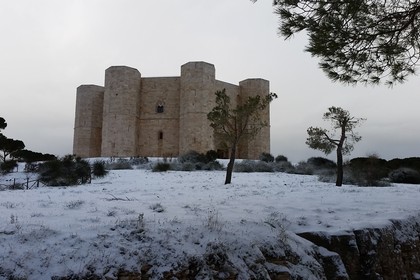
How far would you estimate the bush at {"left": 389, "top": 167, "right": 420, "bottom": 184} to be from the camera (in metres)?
16.8

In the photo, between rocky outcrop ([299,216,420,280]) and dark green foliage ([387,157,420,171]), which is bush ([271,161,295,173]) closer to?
dark green foliage ([387,157,420,171])

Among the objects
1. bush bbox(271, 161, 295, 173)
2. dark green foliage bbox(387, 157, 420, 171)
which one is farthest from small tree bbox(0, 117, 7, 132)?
dark green foliage bbox(387, 157, 420, 171)

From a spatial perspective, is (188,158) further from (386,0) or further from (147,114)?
(386,0)

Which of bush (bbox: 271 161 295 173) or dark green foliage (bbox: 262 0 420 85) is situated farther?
bush (bbox: 271 161 295 173)

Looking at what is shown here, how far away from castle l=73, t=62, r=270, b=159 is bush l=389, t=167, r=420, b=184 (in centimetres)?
1534

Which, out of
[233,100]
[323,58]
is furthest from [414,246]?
[233,100]

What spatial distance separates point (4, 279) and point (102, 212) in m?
2.50

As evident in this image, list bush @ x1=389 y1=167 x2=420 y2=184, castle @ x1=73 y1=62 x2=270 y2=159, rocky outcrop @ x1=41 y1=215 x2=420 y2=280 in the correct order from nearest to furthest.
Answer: rocky outcrop @ x1=41 y1=215 x2=420 y2=280, bush @ x1=389 y1=167 x2=420 y2=184, castle @ x1=73 y1=62 x2=270 y2=159

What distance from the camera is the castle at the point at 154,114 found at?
32.2 metres

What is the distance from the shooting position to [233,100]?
1394 inches

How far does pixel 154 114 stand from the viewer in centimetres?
3450

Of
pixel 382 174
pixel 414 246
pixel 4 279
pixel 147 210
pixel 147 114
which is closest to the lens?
pixel 4 279

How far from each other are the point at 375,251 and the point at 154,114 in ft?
102

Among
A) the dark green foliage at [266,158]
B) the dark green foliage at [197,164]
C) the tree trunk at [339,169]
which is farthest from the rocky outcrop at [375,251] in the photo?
the dark green foliage at [266,158]
